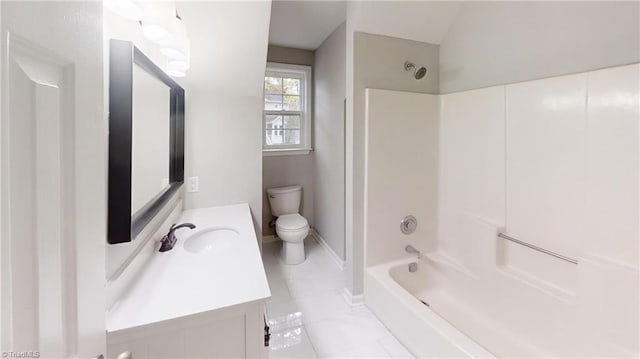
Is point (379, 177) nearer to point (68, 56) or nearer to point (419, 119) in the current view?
point (419, 119)

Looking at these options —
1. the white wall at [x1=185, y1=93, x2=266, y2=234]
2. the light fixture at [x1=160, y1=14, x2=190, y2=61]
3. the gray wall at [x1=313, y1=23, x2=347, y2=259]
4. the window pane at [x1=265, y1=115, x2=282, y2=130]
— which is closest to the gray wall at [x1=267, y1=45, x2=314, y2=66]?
the gray wall at [x1=313, y1=23, x2=347, y2=259]

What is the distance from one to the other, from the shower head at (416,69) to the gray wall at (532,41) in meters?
0.28

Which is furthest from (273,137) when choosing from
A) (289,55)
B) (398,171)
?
(398,171)

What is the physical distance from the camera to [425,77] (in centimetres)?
215

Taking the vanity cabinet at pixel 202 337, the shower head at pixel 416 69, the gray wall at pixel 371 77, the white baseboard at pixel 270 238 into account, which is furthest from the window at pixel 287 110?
the vanity cabinet at pixel 202 337

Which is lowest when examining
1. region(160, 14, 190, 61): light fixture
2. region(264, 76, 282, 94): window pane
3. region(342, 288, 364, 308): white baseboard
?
region(342, 288, 364, 308): white baseboard

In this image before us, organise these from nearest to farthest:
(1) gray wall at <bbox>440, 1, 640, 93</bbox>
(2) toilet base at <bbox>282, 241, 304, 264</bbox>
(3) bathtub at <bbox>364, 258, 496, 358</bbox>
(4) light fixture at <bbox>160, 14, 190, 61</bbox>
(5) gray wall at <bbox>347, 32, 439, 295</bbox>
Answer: (4) light fixture at <bbox>160, 14, 190, 61</bbox> → (1) gray wall at <bbox>440, 1, 640, 93</bbox> → (3) bathtub at <bbox>364, 258, 496, 358</bbox> → (5) gray wall at <bbox>347, 32, 439, 295</bbox> → (2) toilet base at <bbox>282, 241, 304, 264</bbox>

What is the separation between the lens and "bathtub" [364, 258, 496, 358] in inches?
54.1

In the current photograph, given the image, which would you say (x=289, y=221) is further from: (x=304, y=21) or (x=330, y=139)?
(x=304, y=21)

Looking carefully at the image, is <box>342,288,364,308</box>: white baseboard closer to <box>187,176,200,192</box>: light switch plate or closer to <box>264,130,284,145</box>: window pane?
<box>187,176,200,192</box>: light switch plate

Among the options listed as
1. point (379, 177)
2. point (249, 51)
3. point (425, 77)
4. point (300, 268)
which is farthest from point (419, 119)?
point (300, 268)

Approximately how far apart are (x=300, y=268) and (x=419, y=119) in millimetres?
1768

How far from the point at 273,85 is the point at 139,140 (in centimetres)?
234

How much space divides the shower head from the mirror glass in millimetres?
1598
